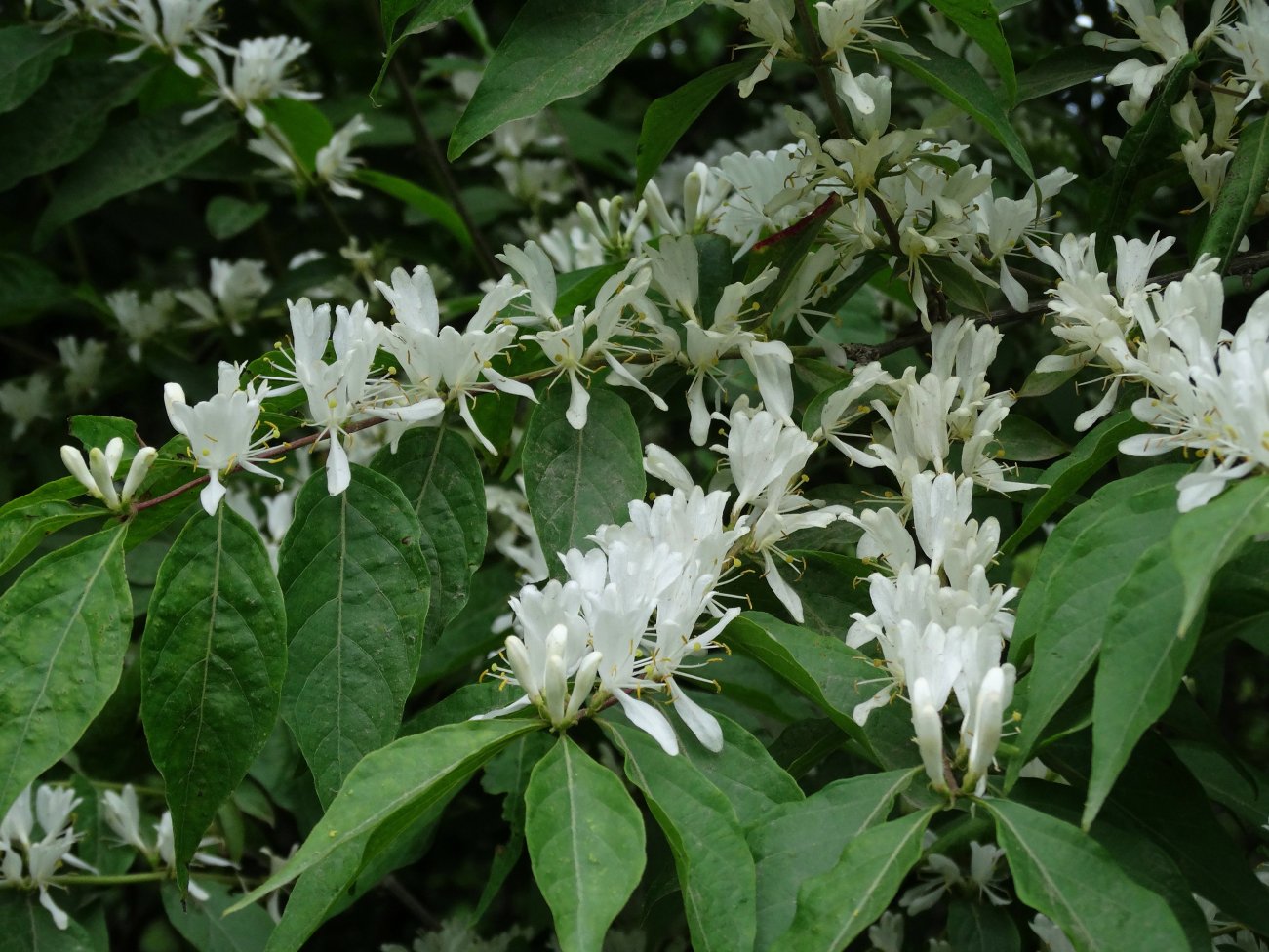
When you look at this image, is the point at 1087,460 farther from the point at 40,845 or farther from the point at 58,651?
the point at 40,845

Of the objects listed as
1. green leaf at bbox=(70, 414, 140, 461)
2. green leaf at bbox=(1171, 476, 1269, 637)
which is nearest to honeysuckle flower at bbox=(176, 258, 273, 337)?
green leaf at bbox=(70, 414, 140, 461)

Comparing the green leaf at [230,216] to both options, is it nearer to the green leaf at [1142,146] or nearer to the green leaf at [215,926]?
the green leaf at [215,926]

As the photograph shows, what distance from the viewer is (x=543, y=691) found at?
3.77 feet

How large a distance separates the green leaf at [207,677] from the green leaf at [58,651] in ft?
0.13

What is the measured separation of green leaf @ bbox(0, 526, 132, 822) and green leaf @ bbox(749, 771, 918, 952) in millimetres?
599

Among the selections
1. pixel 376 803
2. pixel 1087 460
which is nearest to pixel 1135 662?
pixel 1087 460

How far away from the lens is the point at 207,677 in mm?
1234

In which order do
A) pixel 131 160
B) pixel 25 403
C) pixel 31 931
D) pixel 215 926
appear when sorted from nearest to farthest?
1. pixel 31 931
2. pixel 215 926
3. pixel 131 160
4. pixel 25 403

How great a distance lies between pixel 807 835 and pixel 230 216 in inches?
89.5

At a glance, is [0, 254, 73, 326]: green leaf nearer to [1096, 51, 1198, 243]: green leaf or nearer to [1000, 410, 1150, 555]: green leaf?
[1096, 51, 1198, 243]: green leaf

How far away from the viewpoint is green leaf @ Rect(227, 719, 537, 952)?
39.9 inches

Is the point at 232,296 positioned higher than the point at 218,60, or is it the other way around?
the point at 218,60

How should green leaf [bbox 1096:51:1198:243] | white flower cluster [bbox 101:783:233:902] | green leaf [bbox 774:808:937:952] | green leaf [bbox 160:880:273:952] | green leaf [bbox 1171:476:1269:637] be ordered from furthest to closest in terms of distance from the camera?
white flower cluster [bbox 101:783:233:902] < green leaf [bbox 160:880:273:952] < green leaf [bbox 1096:51:1198:243] < green leaf [bbox 774:808:937:952] < green leaf [bbox 1171:476:1269:637]

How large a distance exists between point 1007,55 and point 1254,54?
0.36 m
